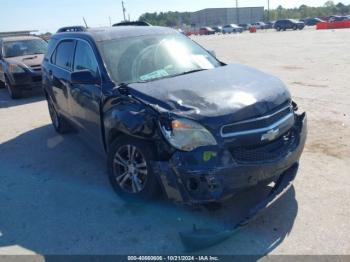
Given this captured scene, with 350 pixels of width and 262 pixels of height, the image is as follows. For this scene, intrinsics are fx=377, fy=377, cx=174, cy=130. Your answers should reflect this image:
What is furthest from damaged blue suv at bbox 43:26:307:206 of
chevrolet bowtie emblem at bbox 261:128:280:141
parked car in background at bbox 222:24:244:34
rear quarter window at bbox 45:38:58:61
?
parked car in background at bbox 222:24:244:34

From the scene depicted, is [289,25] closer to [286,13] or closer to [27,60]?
[27,60]

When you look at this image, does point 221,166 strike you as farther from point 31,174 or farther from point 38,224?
point 31,174

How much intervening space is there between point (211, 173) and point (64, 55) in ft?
12.6

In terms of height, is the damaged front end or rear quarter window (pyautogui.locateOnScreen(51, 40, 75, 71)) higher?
rear quarter window (pyautogui.locateOnScreen(51, 40, 75, 71))

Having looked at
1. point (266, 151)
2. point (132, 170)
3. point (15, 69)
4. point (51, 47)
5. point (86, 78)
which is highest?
point (51, 47)

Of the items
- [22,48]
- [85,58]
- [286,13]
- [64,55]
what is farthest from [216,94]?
[286,13]

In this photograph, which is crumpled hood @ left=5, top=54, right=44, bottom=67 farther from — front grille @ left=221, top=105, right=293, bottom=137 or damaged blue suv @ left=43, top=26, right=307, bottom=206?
→ front grille @ left=221, top=105, right=293, bottom=137

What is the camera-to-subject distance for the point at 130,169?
4020mm

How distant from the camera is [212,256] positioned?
128 inches

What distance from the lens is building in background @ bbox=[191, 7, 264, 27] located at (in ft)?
397

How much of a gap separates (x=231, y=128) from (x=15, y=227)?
2505 millimetres

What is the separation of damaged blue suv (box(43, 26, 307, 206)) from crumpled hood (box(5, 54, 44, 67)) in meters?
6.68

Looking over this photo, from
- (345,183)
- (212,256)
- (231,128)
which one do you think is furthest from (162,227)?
(345,183)

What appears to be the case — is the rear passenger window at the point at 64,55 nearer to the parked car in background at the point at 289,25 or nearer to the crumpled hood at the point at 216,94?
the crumpled hood at the point at 216,94
